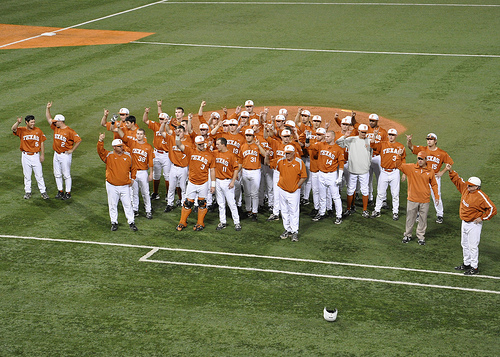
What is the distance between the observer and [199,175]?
13758 mm

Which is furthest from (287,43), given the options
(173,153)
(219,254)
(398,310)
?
(398,310)

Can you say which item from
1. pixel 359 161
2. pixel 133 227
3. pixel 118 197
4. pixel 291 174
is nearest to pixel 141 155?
pixel 118 197

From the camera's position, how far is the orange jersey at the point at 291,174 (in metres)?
13.3

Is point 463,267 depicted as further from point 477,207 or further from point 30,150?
point 30,150

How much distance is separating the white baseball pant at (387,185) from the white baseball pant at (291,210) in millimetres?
2089

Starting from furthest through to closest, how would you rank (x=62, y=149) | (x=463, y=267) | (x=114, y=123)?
(x=62, y=149), (x=114, y=123), (x=463, y=267)

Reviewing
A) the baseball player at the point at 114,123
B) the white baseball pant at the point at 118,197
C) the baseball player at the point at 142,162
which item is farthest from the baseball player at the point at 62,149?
the white baseball pant at the point at 118,197

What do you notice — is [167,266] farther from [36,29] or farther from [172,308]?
[36,29]

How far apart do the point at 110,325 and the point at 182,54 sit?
19.4m

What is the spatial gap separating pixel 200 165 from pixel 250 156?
1107 mm

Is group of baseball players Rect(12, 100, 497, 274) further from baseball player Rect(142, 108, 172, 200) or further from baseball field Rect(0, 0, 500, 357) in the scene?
baseball field Rect(0, 0, 500, 357)

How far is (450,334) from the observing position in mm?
9969

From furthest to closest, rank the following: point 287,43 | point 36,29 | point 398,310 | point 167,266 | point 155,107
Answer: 1. point 36,29
2. point 287,43
3. point 155,107
4. point 167,266
5. point 398,310

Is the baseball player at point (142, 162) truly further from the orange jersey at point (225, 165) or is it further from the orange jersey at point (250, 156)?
the orange jersey at point (250, 156)
